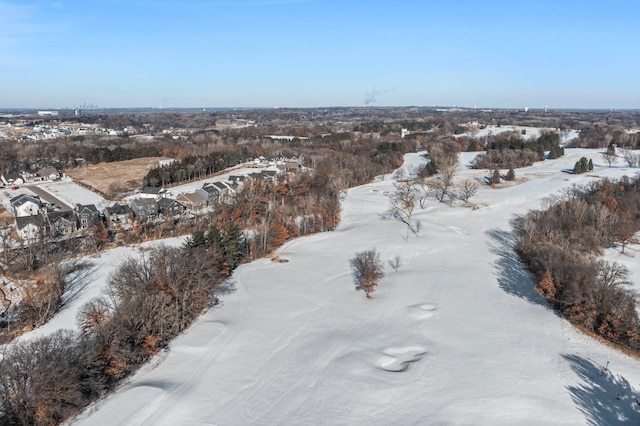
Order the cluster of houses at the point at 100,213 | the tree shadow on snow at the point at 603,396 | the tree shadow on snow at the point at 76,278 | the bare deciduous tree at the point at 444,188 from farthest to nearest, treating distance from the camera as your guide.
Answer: the bare deciduous tree at the point at 444,188
the cluster of houses at the point at 100,213
the tree shadow on snow at the point at 76,278
the tree shadow on snow at the point at 603,396

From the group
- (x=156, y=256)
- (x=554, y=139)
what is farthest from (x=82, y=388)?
(x=554, y=139)

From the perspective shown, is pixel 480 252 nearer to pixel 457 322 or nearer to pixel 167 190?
pixel 457 322

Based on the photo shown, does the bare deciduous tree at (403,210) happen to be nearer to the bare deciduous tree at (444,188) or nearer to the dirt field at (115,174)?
the bare deciduous tree at (444,188)

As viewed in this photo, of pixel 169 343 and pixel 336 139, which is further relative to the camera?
pixel 336 139

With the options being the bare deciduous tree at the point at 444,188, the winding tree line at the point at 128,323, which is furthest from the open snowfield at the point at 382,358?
the bare deciduous tree at the point at 444,188

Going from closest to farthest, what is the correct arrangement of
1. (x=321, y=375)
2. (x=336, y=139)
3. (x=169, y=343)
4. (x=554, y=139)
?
(x=321, y=375)
(x=169, y=343)
(x=554, y=139)
(x=336, y=139)
